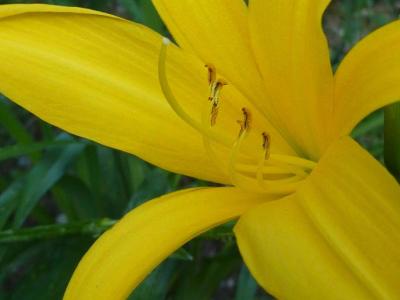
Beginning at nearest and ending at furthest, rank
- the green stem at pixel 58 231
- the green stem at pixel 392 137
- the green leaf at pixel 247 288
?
1. the green stem at pixel 392 137
2. the green stem at pixel 58 231
3. the green leaf at pixel 247 288

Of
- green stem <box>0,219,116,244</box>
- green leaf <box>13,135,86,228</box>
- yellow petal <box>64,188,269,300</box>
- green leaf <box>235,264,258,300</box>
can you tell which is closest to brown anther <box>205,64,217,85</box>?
yellow petal <box>64,188,269,300</box>

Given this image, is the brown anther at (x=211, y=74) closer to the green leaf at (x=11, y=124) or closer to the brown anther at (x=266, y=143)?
the brown anther at (x=266, y=143)

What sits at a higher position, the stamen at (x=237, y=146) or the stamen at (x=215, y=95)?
the stamen at (x=215, y=95)

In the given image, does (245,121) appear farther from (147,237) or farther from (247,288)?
(247,288)

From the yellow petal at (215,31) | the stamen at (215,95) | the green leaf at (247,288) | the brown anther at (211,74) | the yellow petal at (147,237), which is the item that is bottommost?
the green leaf at (247,288)

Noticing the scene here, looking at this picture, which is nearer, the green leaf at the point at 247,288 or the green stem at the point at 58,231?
the green stem at the point at 58,231

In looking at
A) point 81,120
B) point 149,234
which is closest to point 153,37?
point 81,120

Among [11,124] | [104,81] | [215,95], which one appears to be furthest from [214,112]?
[11,124]

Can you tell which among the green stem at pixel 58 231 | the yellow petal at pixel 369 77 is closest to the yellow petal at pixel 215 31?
the yellow petal at pixel 369 77
